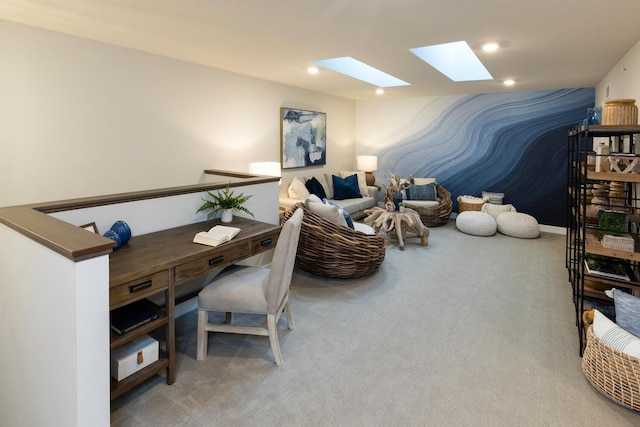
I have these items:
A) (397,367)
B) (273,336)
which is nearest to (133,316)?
(273,336)

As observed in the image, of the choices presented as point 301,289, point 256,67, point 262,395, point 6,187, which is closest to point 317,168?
point 256,67

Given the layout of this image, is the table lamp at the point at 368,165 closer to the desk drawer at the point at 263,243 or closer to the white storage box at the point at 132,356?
the desk drawer at the point at 263,243

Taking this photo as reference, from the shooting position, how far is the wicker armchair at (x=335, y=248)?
141 inches

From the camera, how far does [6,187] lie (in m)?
2.81

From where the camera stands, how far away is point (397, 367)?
2271 mm

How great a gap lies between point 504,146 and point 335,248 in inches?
166

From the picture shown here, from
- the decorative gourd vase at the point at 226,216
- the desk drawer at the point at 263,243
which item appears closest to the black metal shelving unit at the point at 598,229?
the desk drawer at the point at 263,243

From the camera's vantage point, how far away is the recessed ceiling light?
3.14 m

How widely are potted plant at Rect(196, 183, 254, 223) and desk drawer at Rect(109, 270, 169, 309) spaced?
0.90 meters

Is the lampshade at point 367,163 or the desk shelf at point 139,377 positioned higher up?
the lampshade at point 367,163

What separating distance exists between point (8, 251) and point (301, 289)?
2.29m

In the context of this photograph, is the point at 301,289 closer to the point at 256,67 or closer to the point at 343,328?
the point at 343,328

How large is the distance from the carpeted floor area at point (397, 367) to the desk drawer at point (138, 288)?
635 mm

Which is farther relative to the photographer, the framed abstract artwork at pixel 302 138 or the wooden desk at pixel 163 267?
the framed abstract artwork at pixel 302 138
